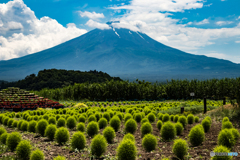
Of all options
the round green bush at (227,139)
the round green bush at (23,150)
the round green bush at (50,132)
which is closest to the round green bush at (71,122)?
the round green bush at (50,132)

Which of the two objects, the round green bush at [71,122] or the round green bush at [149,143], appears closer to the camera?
the round green bush at [149,143]

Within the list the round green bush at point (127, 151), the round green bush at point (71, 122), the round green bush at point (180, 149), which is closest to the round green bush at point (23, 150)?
the round green bush at point (127, 151)

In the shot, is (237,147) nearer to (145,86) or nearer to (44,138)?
(44,138)

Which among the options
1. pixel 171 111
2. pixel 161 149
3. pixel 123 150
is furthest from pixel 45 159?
pixel 171 111

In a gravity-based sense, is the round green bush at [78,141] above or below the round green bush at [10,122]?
above

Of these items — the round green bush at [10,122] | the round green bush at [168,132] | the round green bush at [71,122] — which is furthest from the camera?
the round green bush at [10,122]

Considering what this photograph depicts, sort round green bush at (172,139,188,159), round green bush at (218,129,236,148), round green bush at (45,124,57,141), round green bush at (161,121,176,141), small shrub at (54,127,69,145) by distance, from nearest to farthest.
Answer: round green bush at (172,139,188,159) < round green bush at (218,129,236,148) < small shrub at (54,127,69,145) < round green bush at (161,121,176,141) < round green bush at (45,124,57,141)

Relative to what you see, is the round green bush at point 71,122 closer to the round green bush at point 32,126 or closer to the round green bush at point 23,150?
the round green bush at point 32,126

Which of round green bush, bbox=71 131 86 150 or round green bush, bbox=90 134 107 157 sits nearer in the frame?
round green bush, bbox=90 134 107 157

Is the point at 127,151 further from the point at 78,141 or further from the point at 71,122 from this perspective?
the point at 71,122

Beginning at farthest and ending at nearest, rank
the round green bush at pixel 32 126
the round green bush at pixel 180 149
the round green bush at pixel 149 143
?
the round green bush at pixel 32 126, the round green bush at pixel 149 143, the round green bush at pixel 180 149

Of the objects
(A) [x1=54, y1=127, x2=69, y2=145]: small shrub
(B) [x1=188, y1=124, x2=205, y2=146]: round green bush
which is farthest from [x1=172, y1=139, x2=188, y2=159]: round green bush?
(A) [x1=54, y1=127, x2=69, y2=145]: small shrub

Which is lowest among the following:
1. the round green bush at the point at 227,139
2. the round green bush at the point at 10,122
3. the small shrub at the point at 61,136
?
the round green bush at the point at 10,122

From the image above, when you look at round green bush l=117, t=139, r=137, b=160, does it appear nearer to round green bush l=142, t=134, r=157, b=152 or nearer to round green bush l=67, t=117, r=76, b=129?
round green bush l=142, t=134, r=157, b=152
